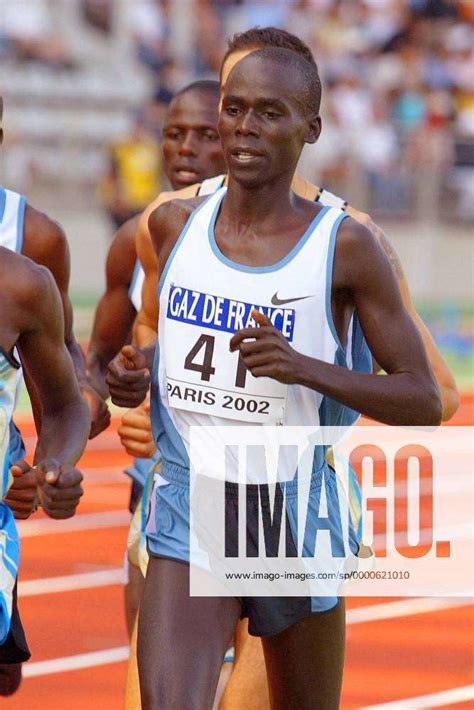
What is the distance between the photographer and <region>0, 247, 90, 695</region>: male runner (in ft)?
11.5

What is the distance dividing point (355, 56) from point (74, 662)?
15881 mm

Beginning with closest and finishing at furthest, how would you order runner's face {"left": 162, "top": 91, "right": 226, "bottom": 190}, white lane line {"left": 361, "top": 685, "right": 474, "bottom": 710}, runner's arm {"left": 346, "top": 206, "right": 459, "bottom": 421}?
1. runner's arm {"left": 346, "top": 206, "right": 459, "bottom": 421}
2. runner's face {"left": 162, "top": 91, "right": 226, "bottom": 190}
3. white lane line {"left": 361, "top": 685, "right": 474, "bottom": 710}

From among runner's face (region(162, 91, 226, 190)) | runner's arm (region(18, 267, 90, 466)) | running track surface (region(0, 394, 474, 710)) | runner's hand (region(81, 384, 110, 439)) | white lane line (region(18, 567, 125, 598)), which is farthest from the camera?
white lane line (region(18, 567, 125, 598))

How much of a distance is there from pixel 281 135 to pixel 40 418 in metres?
0.90

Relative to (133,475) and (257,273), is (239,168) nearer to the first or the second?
(257,273)

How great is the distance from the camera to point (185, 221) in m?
3.92

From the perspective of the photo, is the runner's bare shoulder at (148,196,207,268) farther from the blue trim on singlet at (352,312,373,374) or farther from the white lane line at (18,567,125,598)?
the white lane line at (18,567,125,598)

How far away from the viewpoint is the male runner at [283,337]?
11.8 feet

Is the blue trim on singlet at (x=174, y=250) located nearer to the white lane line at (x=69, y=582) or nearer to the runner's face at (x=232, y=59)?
the runner's face at (x=232, y=59)

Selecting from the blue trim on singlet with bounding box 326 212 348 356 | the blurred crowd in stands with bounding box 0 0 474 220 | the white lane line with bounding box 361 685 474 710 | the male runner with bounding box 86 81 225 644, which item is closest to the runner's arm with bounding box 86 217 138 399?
the male runner with bounding box 86 81 225 644

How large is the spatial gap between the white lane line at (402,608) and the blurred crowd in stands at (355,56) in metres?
10.7

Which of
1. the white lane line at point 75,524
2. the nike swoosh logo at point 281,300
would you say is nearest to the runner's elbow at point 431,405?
the nike swoosh logo at point 281,300

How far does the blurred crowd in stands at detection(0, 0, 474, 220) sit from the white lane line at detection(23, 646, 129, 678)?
1212 centimetres

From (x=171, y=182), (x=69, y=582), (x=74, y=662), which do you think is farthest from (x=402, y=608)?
(x=171, y=182)
